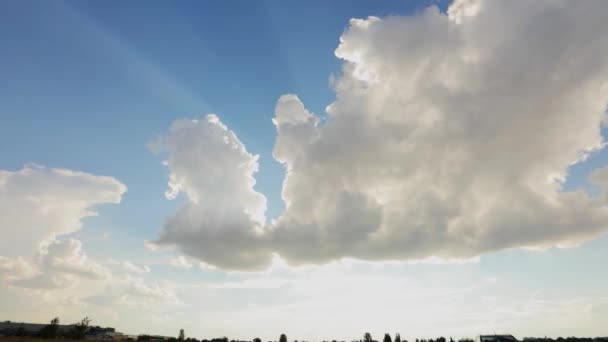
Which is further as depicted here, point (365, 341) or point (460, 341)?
point (365, 341)

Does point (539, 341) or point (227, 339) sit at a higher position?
point (539, 341)

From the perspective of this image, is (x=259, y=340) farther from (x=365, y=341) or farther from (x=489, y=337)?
(x=489, y=337)

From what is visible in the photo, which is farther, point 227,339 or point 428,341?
point 227,339

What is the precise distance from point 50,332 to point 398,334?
359ft

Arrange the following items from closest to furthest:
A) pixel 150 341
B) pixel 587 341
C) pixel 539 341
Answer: pixel 539 341 → pixel 587 341 → pixel 150 341

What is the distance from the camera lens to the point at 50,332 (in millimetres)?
128625

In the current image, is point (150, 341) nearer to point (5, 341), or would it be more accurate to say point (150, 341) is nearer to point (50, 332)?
point (50, 332)

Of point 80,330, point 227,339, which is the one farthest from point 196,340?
point 80,330

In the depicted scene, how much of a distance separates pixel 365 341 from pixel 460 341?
39908 mm

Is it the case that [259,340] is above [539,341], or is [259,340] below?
below

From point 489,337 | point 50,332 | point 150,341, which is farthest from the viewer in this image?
point 50,332

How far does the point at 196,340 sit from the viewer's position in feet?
422

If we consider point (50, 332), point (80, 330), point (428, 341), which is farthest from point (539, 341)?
point (50, 332)

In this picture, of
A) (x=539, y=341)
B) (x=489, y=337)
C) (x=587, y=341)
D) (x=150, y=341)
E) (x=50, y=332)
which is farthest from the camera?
(x=50, y=332)
